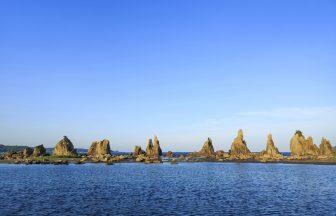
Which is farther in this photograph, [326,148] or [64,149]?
[326,148]

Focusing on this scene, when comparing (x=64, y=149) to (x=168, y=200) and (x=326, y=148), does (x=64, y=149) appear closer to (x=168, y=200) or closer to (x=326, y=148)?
(x=326, y=148)

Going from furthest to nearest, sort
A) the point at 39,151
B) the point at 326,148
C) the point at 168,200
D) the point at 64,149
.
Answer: the point at 326,148, the point at 64,149, the point at 39,151, the point at 168,200

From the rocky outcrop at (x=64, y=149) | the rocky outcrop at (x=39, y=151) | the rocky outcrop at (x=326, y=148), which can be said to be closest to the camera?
the rocky outcrop at (x=39, y=151)

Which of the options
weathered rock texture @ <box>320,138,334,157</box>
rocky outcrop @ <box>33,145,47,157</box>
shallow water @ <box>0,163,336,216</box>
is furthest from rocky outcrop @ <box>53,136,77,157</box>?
weathered rock texture @ <box>320,138,334,157</box>

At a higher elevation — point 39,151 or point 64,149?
point 64,149

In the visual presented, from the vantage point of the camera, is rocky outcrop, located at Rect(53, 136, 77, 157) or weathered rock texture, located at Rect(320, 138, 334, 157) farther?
weathered rock texture, located at Rect(320, 138, 334, 157)

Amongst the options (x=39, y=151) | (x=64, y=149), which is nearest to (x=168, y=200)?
(x=64, y=149)

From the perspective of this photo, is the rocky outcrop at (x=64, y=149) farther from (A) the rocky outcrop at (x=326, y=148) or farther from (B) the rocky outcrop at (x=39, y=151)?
(A) the rocky outcrop at (x=326, y=148)

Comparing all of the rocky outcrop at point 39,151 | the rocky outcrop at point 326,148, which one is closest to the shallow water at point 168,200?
the rocky outcrop at point 39,151

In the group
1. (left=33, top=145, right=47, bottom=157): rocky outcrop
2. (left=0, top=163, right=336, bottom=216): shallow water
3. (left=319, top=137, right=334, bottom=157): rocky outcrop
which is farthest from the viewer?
(left=319, top=137, right=334, bottom=157): rocky outcrop

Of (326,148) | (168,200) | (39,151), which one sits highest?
(326,148)

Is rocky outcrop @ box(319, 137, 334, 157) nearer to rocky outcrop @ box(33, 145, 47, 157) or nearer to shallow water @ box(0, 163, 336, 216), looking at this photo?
shallow water @ box(0, 163, 336, 216)

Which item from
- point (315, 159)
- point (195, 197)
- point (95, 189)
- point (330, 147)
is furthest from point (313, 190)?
point (330, 147)

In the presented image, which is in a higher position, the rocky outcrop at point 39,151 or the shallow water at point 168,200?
the rocky outcrop at point 39,151
